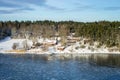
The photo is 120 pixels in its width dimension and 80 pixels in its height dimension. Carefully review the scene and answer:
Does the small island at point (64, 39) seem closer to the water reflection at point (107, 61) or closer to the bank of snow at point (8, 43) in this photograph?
the bank of snow at point (8, 43)

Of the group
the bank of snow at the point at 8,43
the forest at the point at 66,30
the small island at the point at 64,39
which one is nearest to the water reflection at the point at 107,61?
the small island at the point at 64,39

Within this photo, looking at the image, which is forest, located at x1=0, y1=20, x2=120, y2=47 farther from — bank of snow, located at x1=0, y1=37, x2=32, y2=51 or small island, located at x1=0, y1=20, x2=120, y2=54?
bank of snow, located at x1=0, y1=37, x2=32, y2=51

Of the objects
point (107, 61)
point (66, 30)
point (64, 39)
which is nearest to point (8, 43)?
point (64, 39)

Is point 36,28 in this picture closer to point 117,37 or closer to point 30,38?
point 30,38

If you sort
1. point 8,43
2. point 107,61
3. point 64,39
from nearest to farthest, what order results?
1. point 107,61
2. point 64,39
3. point 8,43

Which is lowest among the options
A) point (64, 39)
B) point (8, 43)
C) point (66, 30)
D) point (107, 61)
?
point (107, 61)

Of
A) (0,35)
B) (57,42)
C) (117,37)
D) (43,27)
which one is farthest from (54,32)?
(117,37)

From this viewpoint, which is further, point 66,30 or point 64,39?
point 66,30

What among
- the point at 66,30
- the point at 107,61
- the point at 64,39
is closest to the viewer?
the point at 107,61

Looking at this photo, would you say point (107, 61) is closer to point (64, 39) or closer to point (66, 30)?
point (64, 39)

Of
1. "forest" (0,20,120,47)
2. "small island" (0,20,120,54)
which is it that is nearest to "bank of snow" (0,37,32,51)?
"small island" (0,20,120,54)
